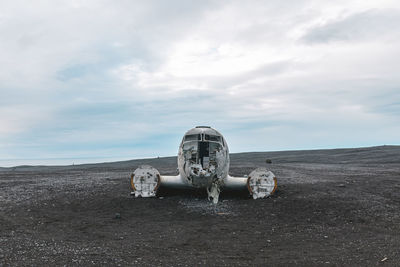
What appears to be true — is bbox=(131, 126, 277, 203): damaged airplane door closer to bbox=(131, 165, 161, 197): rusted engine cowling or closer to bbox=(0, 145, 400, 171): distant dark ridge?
bbox=(131, 165, 161, 197): rusted engine cowling

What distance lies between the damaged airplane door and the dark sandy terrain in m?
0.67

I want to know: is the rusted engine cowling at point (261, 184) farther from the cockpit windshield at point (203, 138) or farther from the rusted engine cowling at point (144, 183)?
the rusted engine cowling at point (144, 183)

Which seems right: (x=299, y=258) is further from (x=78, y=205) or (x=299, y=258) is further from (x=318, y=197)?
(x=78, y=205)

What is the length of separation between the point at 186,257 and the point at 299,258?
307 centimetres

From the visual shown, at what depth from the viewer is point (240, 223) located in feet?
41.3

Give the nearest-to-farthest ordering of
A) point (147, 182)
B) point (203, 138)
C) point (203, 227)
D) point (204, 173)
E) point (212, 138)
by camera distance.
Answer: point (203, 227) → point (204, 173) → point (203, 138) → point (212, 138) → point (147, 182)

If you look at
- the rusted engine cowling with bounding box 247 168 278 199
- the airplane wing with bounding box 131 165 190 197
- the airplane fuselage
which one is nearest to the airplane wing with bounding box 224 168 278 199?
the rusted engine cowling with bounding box 247 168 278 199

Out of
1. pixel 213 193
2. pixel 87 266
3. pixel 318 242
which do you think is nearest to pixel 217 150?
pixel 213 193

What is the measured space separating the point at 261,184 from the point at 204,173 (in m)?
3.59

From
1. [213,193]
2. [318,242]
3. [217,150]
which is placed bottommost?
[318,242]

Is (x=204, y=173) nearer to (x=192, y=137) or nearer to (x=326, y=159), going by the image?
(x=192, y=137)

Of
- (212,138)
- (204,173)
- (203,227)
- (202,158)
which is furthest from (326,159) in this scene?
(203,227)

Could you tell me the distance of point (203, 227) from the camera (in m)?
12.2

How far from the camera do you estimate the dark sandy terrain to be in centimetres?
878
